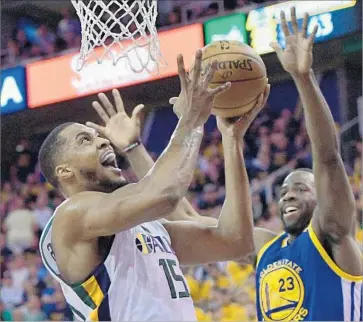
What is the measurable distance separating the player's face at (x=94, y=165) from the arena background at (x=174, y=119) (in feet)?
12.2

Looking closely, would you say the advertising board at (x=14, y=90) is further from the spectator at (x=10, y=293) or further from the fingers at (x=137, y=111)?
the fingers at (x=137, y=111)

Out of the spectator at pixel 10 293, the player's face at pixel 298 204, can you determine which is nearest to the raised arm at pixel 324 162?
the player's face at pixel 298 204

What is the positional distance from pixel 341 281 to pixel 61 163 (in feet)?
4.09

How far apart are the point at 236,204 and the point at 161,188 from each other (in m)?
0.56

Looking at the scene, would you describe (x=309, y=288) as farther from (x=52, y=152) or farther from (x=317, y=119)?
(x=52, y=152)

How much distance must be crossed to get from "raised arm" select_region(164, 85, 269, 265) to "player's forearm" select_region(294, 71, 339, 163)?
15cm

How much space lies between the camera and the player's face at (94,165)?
257 cm

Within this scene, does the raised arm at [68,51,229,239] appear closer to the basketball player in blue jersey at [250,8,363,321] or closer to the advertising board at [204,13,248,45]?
the basketball player in blue jersey at [250,8,363,321]

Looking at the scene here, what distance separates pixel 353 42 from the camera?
27.6 ft

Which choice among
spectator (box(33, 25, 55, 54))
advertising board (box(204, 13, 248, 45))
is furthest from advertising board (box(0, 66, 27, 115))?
advertising board (box(204, 13, 248, 45))

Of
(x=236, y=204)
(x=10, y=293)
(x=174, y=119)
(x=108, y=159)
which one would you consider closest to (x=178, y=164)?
(x=108, y=159)

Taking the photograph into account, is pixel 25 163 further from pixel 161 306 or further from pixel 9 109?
pixel 161 306

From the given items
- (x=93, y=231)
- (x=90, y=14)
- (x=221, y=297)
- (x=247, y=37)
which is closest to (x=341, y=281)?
(x=93, y=231)

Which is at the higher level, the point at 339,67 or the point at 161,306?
the point at 339,67
